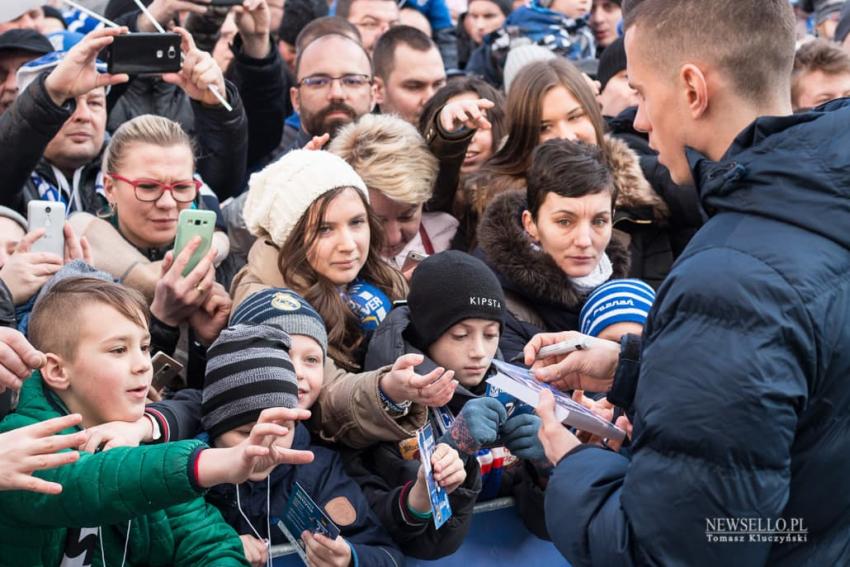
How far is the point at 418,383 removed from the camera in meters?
4.00

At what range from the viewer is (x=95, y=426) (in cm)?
360

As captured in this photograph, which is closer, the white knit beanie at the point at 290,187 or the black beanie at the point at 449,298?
the black beanie at the point at 449,298

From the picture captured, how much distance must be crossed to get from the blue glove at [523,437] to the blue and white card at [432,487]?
0.31 metres

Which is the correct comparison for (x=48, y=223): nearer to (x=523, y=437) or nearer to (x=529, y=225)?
(x=523, y=437)

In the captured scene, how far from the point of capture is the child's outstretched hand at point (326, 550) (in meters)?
3.71

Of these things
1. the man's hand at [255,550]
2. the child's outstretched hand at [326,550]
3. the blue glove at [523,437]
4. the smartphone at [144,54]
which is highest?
the smartphone at [144,54]

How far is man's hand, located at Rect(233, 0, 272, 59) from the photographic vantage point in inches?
253

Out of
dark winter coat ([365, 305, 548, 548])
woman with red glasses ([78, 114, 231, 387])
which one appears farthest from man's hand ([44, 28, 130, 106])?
dark winter coat ([365, 305, 548, 548])

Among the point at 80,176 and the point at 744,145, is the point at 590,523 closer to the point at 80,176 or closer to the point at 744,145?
the point at 744,145

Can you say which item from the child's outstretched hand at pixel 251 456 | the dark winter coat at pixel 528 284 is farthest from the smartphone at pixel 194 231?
the child's outstretched hand at pixel 251 456

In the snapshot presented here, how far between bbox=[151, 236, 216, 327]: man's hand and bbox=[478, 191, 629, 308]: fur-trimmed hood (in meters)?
1.35

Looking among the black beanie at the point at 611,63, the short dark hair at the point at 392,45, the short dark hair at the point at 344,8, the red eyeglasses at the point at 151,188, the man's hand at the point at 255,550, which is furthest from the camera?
the short dark hair at the point at 344,8

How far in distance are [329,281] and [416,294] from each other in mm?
418

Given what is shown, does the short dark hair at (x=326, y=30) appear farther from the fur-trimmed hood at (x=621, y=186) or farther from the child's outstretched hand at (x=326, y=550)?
the child's outstretched hand at (x=326, y=550)
